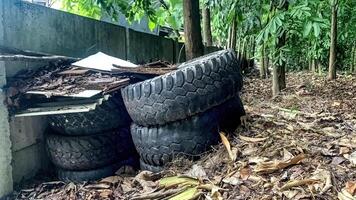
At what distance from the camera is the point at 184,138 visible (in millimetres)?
2396

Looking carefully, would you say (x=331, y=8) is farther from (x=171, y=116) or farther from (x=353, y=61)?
(x=171, y=116)

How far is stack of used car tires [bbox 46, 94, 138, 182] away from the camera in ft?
8.63

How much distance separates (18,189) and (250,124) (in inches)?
66.1

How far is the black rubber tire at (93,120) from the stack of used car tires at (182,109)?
0.73ft

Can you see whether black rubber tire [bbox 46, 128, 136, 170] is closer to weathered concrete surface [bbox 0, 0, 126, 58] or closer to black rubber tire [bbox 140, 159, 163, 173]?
black rubber tire [bbox 140, 159, 163, 173]

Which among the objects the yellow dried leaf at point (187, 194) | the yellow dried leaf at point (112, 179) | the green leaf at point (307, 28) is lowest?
the yellow dried leaf at point (112, 179)

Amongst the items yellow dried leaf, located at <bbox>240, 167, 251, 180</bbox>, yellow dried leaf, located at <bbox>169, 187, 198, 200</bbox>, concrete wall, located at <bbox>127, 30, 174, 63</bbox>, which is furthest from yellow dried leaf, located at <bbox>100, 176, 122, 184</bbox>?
concrete wall, located at <bbox>127, 30, 174, 63</bbox>

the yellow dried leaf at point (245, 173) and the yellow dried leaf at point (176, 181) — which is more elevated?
the yellow dried leaf at point (245, 173)

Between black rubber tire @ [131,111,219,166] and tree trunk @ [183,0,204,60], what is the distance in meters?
1.94

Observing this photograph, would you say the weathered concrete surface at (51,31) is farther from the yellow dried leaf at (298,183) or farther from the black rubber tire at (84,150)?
the yellow dried leaf at (298,183)

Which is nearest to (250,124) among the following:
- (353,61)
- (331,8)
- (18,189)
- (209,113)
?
(209,113)

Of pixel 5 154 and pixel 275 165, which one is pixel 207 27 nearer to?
pixel 5 154

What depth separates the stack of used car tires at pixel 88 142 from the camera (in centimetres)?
263

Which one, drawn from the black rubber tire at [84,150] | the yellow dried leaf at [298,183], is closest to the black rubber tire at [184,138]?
the black rubber tire at [84,150]
